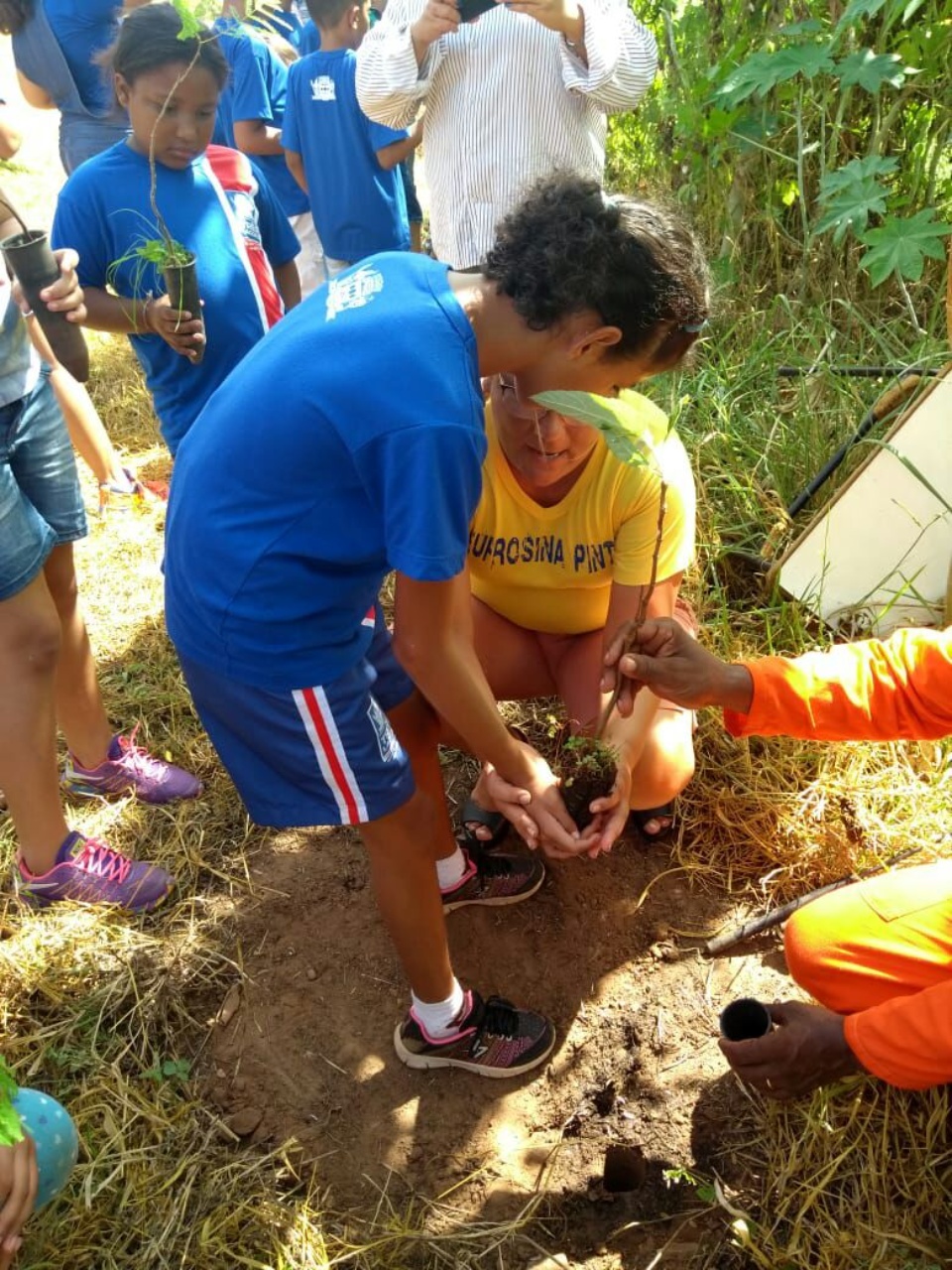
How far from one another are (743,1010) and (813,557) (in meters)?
1.37

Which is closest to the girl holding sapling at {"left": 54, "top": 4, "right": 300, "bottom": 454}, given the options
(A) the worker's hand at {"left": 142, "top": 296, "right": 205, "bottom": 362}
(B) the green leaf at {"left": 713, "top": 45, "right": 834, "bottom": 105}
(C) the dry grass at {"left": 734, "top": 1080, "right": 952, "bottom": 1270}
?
(A) the worker's hand at {"left": 142, "top": 296, "right": 205, "bottom": 362}

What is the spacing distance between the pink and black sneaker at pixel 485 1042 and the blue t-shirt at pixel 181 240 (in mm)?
1688

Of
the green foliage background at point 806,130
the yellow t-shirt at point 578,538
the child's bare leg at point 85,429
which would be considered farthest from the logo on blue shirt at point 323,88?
the yellow t-shirt at point 578,538

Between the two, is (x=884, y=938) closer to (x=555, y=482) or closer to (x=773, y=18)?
(x=555, y=482)

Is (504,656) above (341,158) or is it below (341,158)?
below

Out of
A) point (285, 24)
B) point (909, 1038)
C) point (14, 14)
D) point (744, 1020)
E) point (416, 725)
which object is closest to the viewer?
point (909, 1038)

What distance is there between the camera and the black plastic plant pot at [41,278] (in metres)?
1.99

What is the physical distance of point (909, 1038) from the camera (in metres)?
1.38

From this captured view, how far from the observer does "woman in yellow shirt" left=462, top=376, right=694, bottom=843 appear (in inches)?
72.6

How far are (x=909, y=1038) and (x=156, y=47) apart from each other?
2.65 meters

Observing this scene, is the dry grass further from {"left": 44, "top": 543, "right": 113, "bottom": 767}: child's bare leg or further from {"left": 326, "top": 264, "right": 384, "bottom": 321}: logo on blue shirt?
{"left": 44, "top": 543, "right": 113, "bottom": 767}: child's bare leg

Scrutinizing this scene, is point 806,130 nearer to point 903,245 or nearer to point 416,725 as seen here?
point 903,245

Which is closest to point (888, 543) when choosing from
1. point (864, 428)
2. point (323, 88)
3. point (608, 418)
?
point (864, 428)

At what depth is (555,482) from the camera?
1913 millimetres
